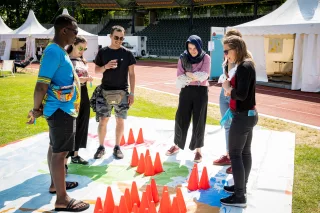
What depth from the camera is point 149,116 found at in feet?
27.4

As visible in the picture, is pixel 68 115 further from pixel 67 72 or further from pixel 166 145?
pixel 166 145

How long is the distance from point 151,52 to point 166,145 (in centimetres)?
3181

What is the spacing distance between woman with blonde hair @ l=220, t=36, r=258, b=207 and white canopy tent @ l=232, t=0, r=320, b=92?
10286 millimetres

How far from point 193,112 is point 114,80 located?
1.26m

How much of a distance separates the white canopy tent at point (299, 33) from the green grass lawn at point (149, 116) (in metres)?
6.31

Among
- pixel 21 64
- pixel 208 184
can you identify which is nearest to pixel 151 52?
pixel 21 64

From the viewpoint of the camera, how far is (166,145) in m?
5.95

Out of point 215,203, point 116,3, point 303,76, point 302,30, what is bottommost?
point 215,203

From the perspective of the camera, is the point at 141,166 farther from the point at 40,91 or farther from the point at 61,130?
the point at 40,91

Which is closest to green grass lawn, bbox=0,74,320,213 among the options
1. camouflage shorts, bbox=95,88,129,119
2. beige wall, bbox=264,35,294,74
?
camouflage shorts, bbox=95,88,129,119

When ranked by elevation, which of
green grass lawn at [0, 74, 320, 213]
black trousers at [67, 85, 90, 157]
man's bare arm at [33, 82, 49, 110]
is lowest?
green grass lawn at [0, 74, 320, 213]

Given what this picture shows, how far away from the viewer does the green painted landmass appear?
14.6 ft

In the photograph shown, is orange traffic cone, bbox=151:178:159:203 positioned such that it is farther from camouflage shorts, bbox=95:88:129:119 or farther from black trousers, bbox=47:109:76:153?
camouflage shorts, bbox=95:88:129:119

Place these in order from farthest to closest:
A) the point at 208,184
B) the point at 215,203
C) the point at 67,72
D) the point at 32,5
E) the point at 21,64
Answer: the point at 32,5, the point at 21,64, the point at 208,184, the point at 215,203, the point at 67,72
